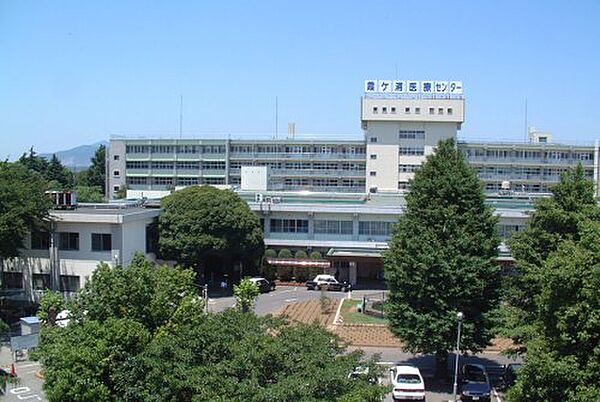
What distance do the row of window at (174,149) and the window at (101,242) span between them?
43.0 m

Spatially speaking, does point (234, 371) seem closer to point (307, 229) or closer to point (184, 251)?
point (184, 251)

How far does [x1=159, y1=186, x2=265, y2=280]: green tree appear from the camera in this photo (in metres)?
40.0

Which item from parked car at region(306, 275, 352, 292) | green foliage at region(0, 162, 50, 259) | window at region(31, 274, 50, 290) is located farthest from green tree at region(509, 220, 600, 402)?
window at region(31, 274, 50, 290)

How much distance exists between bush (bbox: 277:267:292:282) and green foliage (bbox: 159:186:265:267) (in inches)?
198

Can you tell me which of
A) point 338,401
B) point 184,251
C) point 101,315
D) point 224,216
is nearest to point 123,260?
point 184,251

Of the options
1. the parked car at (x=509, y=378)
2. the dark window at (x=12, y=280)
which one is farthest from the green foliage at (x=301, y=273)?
the parked car at (x=509, y=378)

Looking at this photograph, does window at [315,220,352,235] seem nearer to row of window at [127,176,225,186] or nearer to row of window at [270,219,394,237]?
row of window at [270,219,394,237]

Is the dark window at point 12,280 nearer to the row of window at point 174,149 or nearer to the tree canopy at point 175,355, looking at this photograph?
the tree canopy at point 175,355

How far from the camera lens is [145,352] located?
16266mm

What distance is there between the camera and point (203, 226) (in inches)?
1585

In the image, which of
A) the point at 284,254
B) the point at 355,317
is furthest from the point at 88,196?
the point at 355,317

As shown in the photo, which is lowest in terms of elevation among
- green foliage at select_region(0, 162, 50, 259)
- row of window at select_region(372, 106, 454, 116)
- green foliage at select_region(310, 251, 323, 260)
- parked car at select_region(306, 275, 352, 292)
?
parked car at select_region(306, 275, 352, 292)

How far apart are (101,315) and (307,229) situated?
3018 centimetres

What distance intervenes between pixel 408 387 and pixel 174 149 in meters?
62.6
